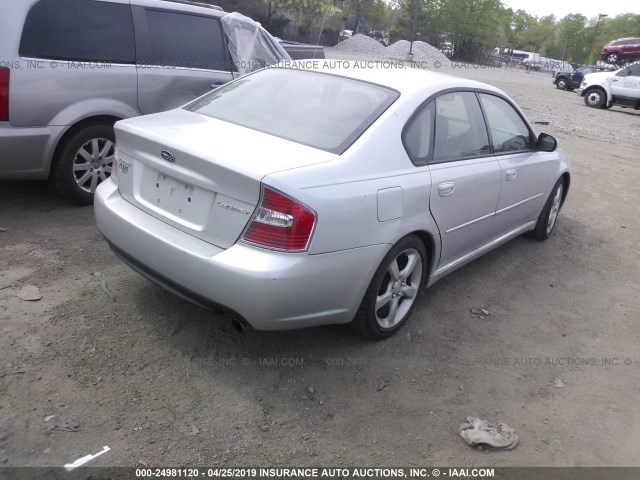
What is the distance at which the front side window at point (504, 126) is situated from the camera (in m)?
4.44

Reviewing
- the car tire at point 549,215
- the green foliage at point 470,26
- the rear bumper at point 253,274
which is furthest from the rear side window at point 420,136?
the green foliage at point 470,26

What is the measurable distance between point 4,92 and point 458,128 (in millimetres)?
3436

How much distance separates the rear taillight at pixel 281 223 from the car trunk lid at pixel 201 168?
0.06 meters

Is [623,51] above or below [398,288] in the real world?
above

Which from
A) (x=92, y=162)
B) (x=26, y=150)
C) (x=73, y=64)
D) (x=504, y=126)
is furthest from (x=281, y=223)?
(x=73, y=64)

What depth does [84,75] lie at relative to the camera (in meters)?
4.85

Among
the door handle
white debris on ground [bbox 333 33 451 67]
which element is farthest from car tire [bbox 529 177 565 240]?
white debris on ground [bbox 333 33 451 67]

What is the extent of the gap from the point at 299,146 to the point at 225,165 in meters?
0.50

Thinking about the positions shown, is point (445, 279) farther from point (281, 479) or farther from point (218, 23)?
point (218, 23)

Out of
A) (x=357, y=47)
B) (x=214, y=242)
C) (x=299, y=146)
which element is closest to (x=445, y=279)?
(x=299, y=146)

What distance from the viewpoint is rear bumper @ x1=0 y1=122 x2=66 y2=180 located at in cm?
443

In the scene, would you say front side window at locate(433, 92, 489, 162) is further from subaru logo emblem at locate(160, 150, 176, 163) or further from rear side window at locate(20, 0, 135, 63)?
rear side window at locate(20, 0, 135, 63)

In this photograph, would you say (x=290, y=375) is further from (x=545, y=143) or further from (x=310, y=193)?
(x=545, y=143)

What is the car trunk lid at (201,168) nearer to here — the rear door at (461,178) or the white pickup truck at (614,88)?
the rear door at (461,178)
